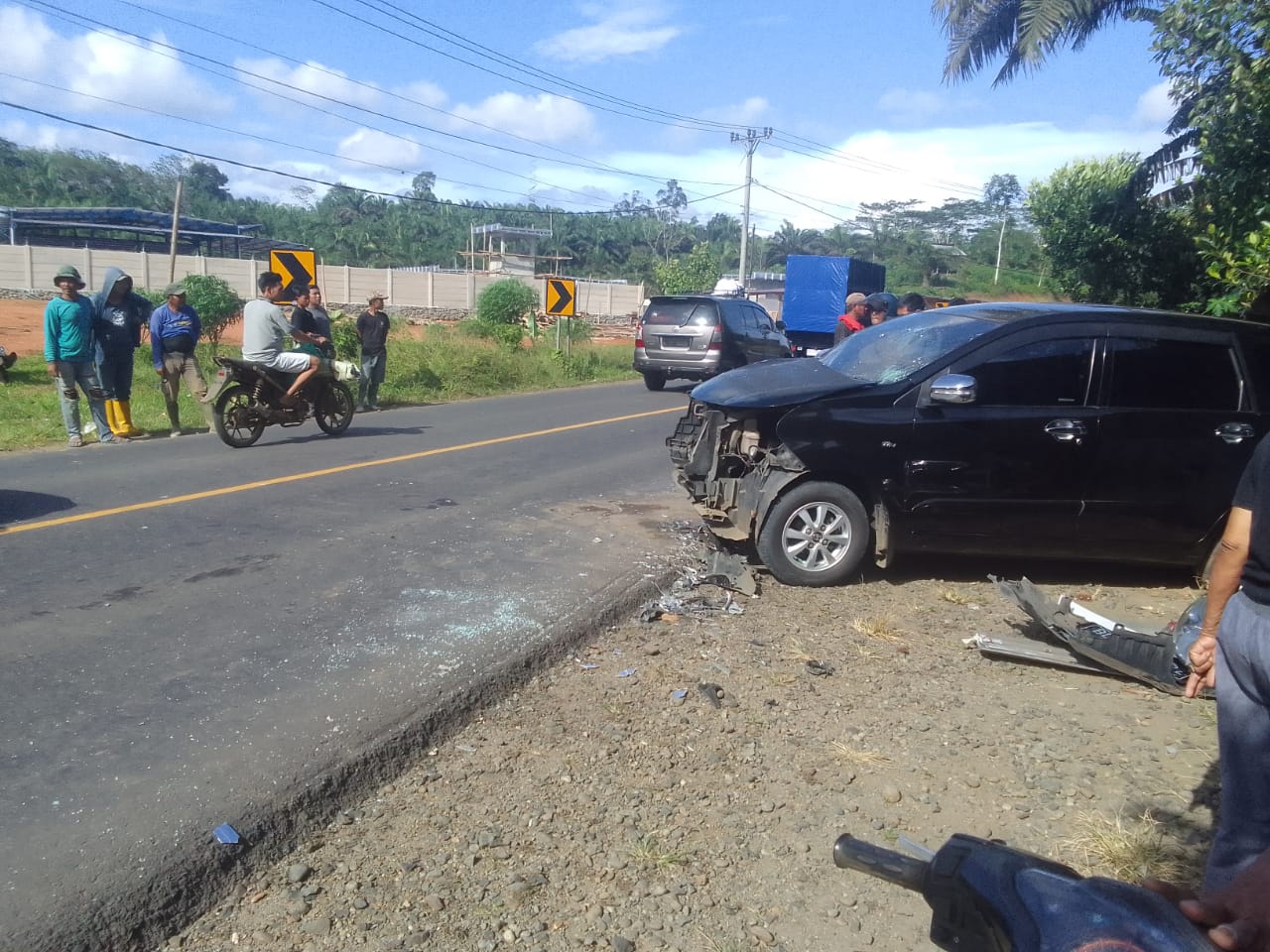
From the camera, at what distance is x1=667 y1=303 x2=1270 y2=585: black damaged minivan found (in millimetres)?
6074

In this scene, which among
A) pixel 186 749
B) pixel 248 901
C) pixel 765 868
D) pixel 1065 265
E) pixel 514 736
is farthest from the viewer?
pixel 1065 265

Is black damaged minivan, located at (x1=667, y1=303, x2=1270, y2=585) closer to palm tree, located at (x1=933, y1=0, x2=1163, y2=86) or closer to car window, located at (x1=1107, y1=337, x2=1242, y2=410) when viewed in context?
car window, located at (x1=1107, y1=337, x2=1242, y2=410)

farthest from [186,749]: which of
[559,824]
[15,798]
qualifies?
[559,824]

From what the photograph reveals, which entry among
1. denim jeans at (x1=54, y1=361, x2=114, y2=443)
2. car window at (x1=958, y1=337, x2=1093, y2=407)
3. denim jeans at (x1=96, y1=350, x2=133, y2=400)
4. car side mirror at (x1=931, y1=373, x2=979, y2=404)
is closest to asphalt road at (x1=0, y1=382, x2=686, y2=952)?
denim jeans at (x1=54, y1=361, x2=114, y2=443)

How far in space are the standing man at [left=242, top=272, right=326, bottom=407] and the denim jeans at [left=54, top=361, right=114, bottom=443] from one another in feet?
5.34

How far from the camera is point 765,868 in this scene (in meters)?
3.26

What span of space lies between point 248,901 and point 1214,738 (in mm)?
3811

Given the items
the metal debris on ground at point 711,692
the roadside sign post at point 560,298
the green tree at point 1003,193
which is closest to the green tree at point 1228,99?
the metal debris on ground at point 711,692

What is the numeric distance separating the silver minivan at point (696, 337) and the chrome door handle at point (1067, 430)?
42.2 ft

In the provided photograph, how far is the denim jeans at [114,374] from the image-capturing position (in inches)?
440

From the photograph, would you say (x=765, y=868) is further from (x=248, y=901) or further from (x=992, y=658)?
(x=992, y=658)

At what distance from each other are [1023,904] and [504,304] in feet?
105

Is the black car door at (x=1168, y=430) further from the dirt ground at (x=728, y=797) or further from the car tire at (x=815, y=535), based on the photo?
the dirt ground at (x=728, y=797)

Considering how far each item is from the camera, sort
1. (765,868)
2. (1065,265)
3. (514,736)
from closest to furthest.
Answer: (765,868), (514,736), (1065,265)
